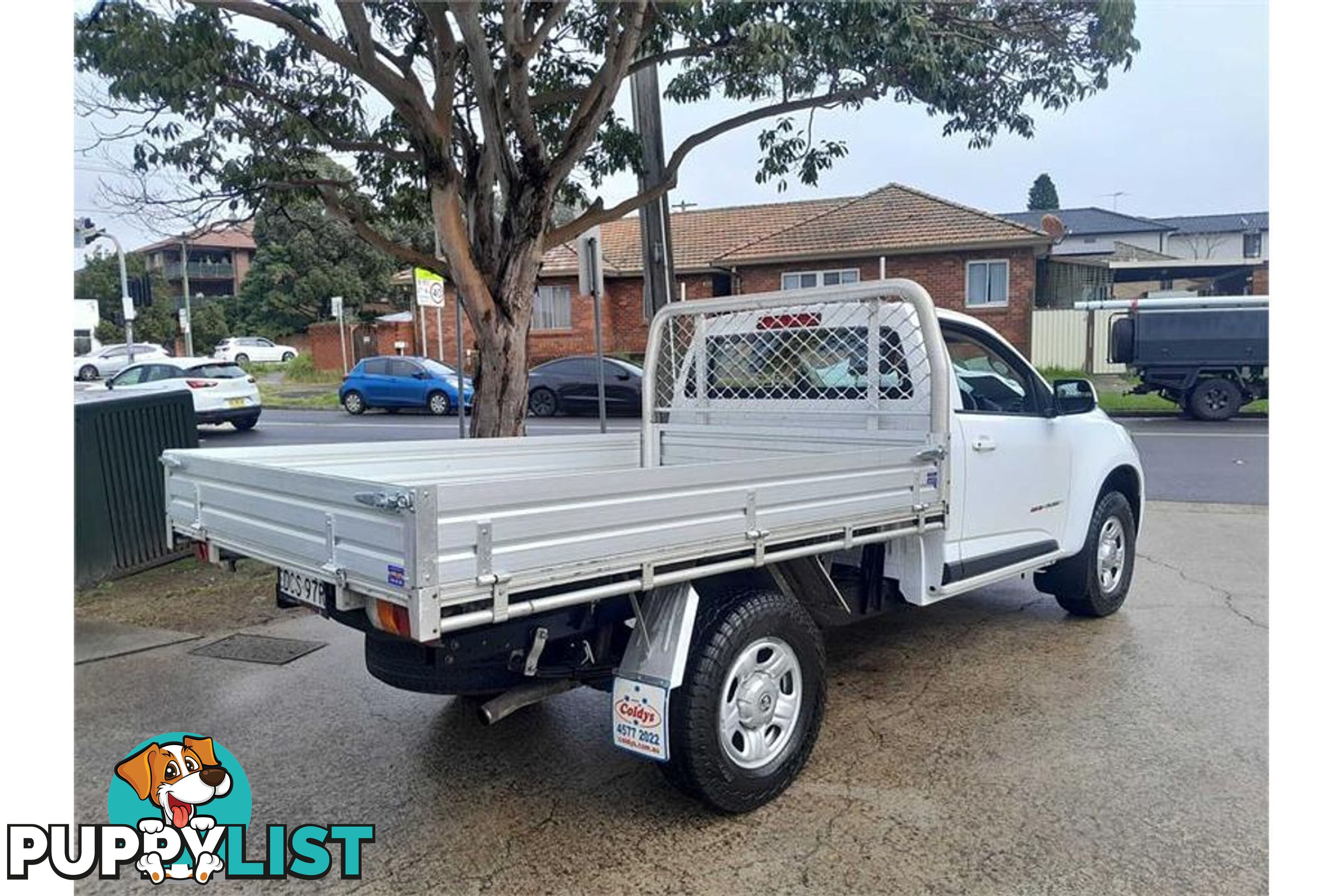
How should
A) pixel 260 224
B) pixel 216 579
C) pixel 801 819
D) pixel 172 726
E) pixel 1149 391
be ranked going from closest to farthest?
1. pixel 801 819
2. pixel 172 726
3. pixel 216 579
4. pixel 260 224
5. pixel 1149 391

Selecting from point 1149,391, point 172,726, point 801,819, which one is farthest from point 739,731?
point 1149,391

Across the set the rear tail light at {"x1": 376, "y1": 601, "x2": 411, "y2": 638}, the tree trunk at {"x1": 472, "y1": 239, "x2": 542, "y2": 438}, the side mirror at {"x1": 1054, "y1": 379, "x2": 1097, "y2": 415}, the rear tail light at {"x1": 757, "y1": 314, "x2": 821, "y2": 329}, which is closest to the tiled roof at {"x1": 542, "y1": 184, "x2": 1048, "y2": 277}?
the tree trunk at {"x1": 472, "y1": 239, "x2": 542, "y2": 438}

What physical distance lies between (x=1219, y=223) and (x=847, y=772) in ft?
196

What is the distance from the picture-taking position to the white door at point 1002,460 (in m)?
4.67

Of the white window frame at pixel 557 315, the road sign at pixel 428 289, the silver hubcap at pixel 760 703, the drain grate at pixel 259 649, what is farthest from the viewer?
the white window frame at pixel 557 315

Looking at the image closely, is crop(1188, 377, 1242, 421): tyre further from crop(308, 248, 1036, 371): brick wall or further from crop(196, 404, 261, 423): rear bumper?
crop(196, 404, 261, 423): rear bumper

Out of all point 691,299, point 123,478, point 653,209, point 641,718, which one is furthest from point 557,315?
point 641,718

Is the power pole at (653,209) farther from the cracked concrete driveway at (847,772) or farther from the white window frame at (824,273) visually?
the white window frame at (824,273)

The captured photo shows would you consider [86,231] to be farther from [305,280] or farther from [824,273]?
[305,280]

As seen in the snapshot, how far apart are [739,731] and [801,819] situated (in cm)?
39

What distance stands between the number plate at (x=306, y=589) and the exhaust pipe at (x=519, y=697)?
664 millimetres

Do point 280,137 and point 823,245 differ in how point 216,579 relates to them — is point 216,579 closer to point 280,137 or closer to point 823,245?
point 280,137

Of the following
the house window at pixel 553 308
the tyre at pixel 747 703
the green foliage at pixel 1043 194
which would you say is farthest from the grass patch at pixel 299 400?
the green foliage at pixel 1043 194

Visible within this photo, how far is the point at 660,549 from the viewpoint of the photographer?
10.5 ft
